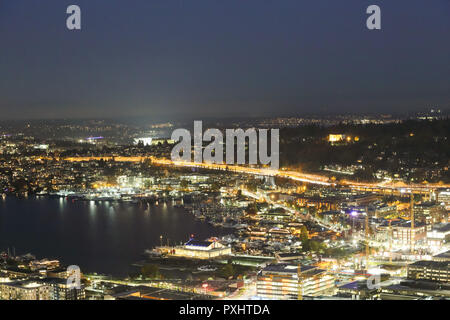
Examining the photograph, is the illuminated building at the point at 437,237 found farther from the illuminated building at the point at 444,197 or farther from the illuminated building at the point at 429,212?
the illuminated building at the point at 444,197

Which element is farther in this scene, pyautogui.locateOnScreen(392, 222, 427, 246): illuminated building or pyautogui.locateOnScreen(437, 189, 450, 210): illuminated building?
pyautogui.locateOnScreen(437, 189, 450, 210): illuminated building

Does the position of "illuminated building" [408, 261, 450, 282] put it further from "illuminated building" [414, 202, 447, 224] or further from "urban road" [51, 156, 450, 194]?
"urban road" [51, 156, 450, 194]

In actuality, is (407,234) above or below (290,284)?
below

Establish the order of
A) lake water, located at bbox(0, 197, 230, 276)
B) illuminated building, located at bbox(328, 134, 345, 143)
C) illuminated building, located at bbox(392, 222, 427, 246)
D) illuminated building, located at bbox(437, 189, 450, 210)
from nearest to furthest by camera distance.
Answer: lake water, located at bbox(0, 197, 230, 276) → illuminated building, located at bbox(392, 222, 427, 246) → illuminated building, located at bbox(437, 189, 450, 210) → illuminated building, located at bbox(328, 134, 345, 143)

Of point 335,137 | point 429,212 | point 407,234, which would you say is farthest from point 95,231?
point 335,137


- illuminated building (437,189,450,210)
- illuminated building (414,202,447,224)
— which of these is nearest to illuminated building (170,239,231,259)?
illuminated building (414,202,447,224)

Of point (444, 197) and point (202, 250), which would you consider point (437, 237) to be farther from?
point (444, 197)
